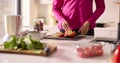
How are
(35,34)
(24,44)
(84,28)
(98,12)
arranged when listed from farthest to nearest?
1. (98,12)
2. (84,28)
3. (35,34)
4. (24,44)

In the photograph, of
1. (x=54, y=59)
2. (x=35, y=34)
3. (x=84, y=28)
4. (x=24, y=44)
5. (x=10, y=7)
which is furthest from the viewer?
(x=10, y=7)

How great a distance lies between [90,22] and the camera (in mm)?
1924

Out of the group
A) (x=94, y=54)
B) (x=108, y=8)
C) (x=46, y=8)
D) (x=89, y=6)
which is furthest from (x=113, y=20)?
(x=94, y=54)

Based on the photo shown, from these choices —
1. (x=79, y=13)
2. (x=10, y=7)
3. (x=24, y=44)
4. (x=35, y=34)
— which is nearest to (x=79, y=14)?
(x=79, y=13)

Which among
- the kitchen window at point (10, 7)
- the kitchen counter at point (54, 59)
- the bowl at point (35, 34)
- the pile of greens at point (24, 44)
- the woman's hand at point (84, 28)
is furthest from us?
the kitchen window at point (10, 7)

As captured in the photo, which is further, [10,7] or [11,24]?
[10,7]

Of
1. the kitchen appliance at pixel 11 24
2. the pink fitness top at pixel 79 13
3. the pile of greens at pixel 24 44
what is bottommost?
the pile of greens at pixel 24 44

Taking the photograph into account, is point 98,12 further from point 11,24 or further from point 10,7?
point 10,7

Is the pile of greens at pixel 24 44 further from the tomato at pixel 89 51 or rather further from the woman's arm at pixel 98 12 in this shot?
the woman's arm at pixel 98 12

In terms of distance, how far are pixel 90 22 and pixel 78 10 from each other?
18cm

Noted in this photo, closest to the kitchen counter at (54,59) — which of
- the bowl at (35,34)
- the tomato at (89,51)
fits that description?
the tomato at (89,51)

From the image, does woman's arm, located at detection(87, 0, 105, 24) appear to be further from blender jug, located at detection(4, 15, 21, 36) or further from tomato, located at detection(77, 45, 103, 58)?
tomato, located at detection(77, 45, 103, 58)

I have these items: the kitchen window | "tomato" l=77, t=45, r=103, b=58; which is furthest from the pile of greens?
the kitchen window

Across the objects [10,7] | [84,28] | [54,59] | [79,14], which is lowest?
[54,59]
